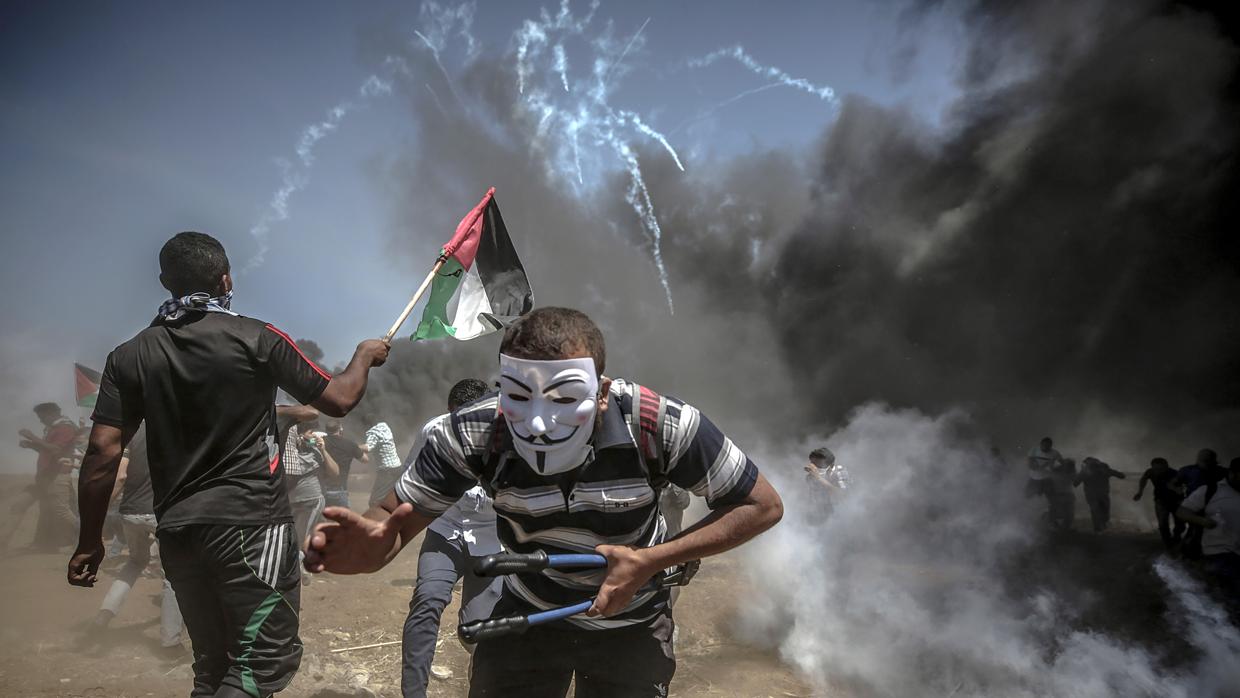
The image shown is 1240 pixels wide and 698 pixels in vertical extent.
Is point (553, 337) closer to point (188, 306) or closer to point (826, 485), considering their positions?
point (188, 306)

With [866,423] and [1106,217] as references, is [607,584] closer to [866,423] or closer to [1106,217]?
[866,423]

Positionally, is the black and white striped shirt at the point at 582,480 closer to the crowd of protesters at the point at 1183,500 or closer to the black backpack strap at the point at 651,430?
the black backpack strap at the point at 651,430

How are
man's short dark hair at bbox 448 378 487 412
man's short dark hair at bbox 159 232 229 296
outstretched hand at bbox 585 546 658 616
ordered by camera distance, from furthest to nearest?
man's short dark hair at bbox 448 378 487 412 → man's short dark hair at bbox 159 232 229 296 → outstretched hand at bbox 585 546 658 616

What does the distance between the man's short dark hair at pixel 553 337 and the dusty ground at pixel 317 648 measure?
351cm

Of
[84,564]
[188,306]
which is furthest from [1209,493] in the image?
[84,564]

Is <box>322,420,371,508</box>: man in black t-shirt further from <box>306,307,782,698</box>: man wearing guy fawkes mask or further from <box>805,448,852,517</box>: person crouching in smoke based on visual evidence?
<box>306,307,782,698</box>: man wearing guy fawkes mask

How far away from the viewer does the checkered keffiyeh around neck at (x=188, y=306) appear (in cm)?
284

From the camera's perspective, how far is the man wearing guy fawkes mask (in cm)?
208

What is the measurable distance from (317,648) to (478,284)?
10.5 feet

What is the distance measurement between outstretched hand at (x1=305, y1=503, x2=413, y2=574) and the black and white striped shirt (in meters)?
0.13

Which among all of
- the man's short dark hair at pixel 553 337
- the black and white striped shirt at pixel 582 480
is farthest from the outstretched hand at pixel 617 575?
the man's short dark hair at pixel 553 337

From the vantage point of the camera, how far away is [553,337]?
212cm

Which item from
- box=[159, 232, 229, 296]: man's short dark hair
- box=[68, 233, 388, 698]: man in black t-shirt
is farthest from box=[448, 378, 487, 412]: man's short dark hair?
box=[159, 232, 229, 296]: man's short dark hair

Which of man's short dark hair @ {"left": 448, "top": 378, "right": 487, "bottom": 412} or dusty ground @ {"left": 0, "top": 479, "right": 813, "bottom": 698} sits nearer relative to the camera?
man's short dark hair @ {"left": 448, "top": 378, "right": 487, "bottom": 412}
